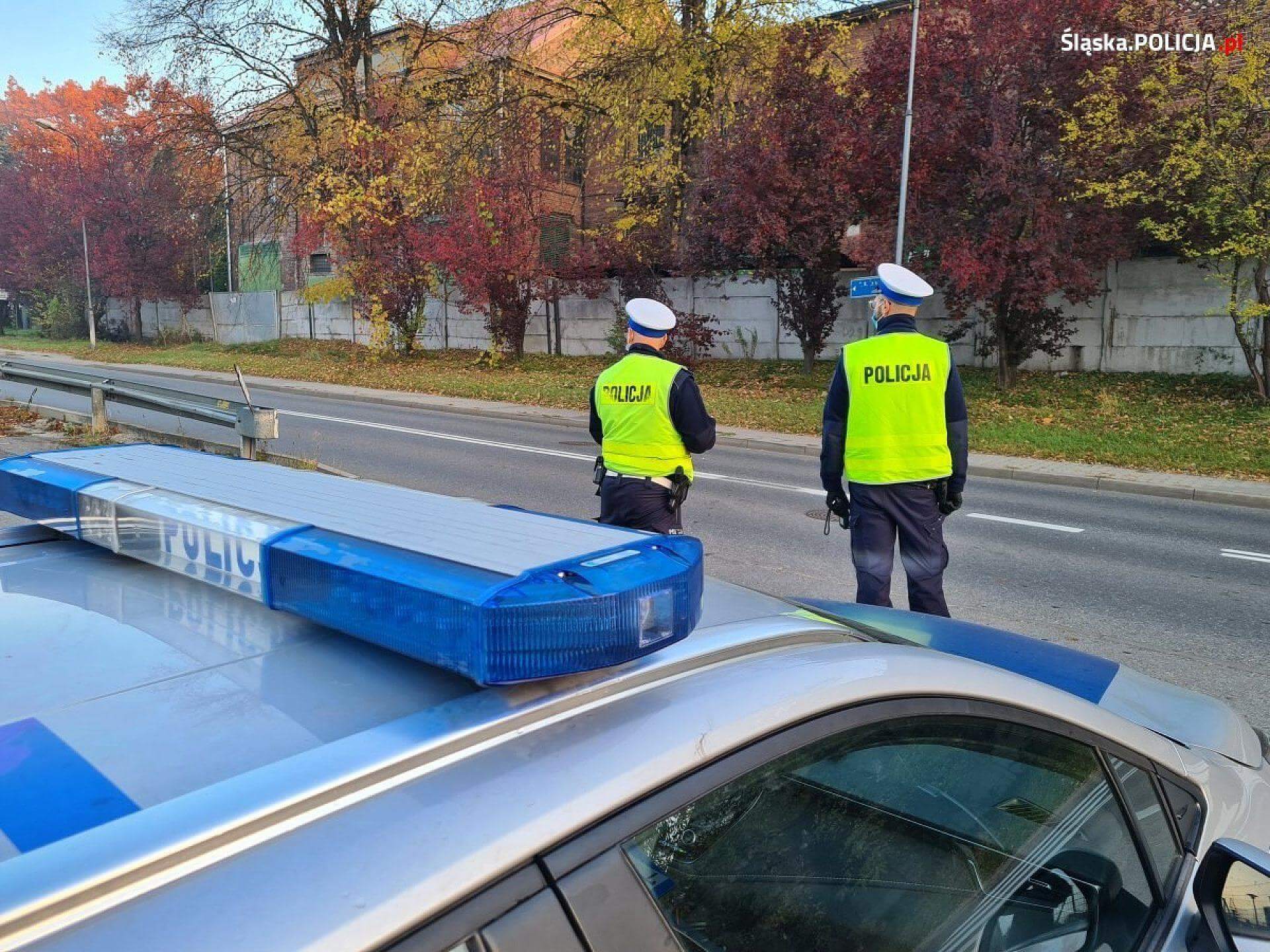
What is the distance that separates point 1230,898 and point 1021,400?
1794 cm

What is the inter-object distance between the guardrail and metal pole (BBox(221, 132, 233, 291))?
21.8 meters

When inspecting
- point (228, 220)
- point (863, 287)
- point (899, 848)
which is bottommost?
point (899, 848)

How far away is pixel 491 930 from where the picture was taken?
0.96 meters

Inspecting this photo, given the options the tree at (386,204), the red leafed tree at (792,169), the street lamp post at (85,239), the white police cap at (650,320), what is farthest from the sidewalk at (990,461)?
the street lamp post at (85,239)

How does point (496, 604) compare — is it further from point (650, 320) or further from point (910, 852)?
point (650, 320)

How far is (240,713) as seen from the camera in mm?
1222

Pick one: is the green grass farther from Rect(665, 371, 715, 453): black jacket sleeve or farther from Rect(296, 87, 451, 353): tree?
Rect(665, 371, 715, 453): black jacket sleeve

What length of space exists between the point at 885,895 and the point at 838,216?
20.2 metres

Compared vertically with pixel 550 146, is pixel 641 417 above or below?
below

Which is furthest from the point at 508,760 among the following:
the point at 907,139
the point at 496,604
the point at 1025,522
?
the point at 907,139

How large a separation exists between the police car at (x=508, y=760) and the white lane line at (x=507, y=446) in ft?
30.8

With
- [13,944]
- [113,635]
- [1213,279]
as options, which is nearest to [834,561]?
[113,635]

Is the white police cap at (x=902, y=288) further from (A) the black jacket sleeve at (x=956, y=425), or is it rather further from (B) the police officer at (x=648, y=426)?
(B) the police officer at (x=648, y=426)

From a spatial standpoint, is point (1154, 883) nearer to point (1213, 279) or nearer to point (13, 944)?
point (13, 944)
